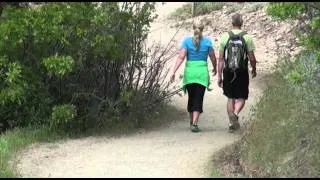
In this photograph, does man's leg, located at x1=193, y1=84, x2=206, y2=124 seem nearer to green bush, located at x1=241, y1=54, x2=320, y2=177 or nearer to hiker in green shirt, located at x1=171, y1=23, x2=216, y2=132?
hiker in green shirt, located at x1=171, y1=23, x2=216, y2=132

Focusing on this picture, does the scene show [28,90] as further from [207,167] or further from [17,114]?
[207,167]

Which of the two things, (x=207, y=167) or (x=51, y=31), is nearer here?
(x=207, y=167)

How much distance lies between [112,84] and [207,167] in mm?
3358

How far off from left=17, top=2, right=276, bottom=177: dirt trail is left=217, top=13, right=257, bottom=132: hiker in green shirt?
0.48 metres

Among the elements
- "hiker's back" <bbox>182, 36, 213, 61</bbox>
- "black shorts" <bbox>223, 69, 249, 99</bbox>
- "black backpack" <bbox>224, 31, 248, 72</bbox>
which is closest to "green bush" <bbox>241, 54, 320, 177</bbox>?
"black backpack" <bbox>224, 31, 248, 72</bbox>

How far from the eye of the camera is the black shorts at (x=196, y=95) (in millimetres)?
10828

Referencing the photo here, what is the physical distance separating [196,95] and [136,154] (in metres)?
1.83

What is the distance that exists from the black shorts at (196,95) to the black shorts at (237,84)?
1.32ft

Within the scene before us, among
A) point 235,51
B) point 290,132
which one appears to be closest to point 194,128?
point 235,51

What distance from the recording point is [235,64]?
407 inches

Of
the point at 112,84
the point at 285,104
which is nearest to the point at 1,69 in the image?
the point at 112,84

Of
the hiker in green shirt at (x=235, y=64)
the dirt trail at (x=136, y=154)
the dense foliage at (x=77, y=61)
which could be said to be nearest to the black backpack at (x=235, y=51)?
the hiker in green shirt at (x=235, y=64)

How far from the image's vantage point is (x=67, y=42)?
1063cm

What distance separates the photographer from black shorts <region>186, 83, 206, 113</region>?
35.5 feet
